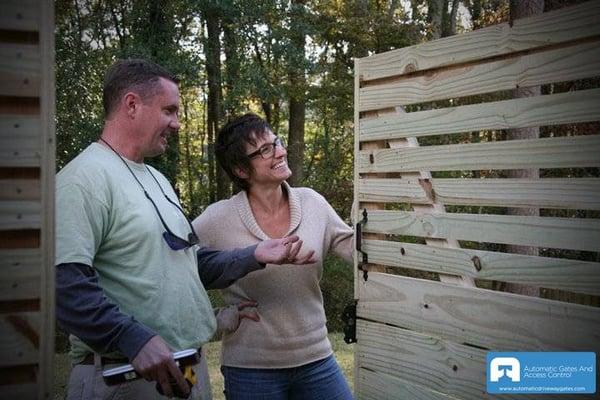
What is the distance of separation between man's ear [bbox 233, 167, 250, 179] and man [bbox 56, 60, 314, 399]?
41 cm

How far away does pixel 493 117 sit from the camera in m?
2.27

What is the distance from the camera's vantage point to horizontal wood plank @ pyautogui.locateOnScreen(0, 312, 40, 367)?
57.7 inches

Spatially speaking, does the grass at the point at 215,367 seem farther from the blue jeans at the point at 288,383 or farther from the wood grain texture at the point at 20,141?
the wood grain texture at the point at 20,141

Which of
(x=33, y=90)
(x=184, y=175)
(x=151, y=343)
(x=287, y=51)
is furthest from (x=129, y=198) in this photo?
(x=184, y=175)

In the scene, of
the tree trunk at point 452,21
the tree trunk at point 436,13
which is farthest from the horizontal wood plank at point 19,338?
the tree trunk at point 452,21

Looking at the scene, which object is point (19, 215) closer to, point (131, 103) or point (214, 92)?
point (131, 103)

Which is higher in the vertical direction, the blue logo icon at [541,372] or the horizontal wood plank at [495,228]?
the horizontal wood plank at [495,228]

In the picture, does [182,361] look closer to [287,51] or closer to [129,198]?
[129,198]

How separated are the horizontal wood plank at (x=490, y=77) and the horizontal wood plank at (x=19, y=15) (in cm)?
150

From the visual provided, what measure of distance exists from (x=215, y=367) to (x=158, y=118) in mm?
4851

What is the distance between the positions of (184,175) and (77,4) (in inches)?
233

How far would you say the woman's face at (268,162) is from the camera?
288 centimetres

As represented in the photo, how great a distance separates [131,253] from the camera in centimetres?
218

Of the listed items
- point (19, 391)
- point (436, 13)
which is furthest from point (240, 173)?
point (436, 13)
